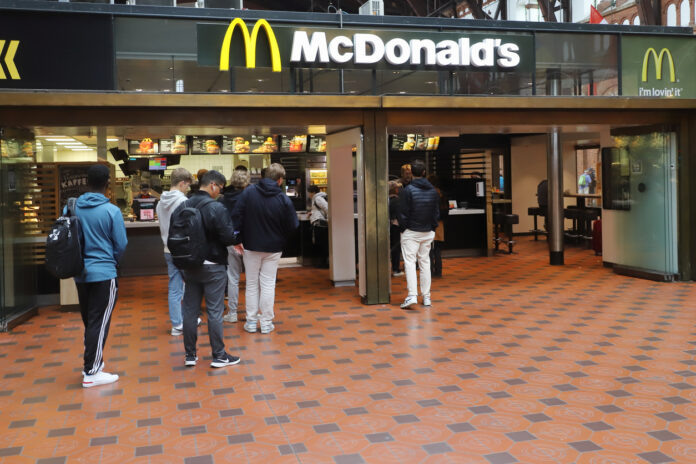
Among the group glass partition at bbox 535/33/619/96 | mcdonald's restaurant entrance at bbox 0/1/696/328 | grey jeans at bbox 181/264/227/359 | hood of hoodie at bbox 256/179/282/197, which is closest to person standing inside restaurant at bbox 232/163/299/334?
hood of hoodie at bbox 256/179/282/197

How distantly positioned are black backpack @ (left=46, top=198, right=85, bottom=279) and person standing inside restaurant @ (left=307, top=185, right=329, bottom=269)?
6.56 m

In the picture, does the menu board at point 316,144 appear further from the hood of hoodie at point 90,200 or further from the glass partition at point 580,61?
the hood of hoodie at point 90,200

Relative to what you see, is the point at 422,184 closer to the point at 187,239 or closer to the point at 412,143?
the point at 187,239

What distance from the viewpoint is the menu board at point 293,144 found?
1495cm

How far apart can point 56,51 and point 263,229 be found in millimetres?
3449

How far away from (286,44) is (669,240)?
6.20 meters

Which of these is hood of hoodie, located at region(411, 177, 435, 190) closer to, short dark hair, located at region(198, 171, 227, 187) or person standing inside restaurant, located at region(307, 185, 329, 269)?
short dark hair, located at region(198, 171, 227, 187)

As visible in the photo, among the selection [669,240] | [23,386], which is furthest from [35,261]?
[669,240]

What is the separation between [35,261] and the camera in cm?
895

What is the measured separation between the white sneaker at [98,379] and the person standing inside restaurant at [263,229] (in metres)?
1.87

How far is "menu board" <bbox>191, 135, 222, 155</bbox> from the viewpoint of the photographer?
14547mm

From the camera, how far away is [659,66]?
10109 mm

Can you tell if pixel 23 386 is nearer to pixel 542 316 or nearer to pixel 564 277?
pixel 542 316

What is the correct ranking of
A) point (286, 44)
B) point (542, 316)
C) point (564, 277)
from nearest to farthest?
point (542, 316)
point (286, 44)
point (564, 277)
